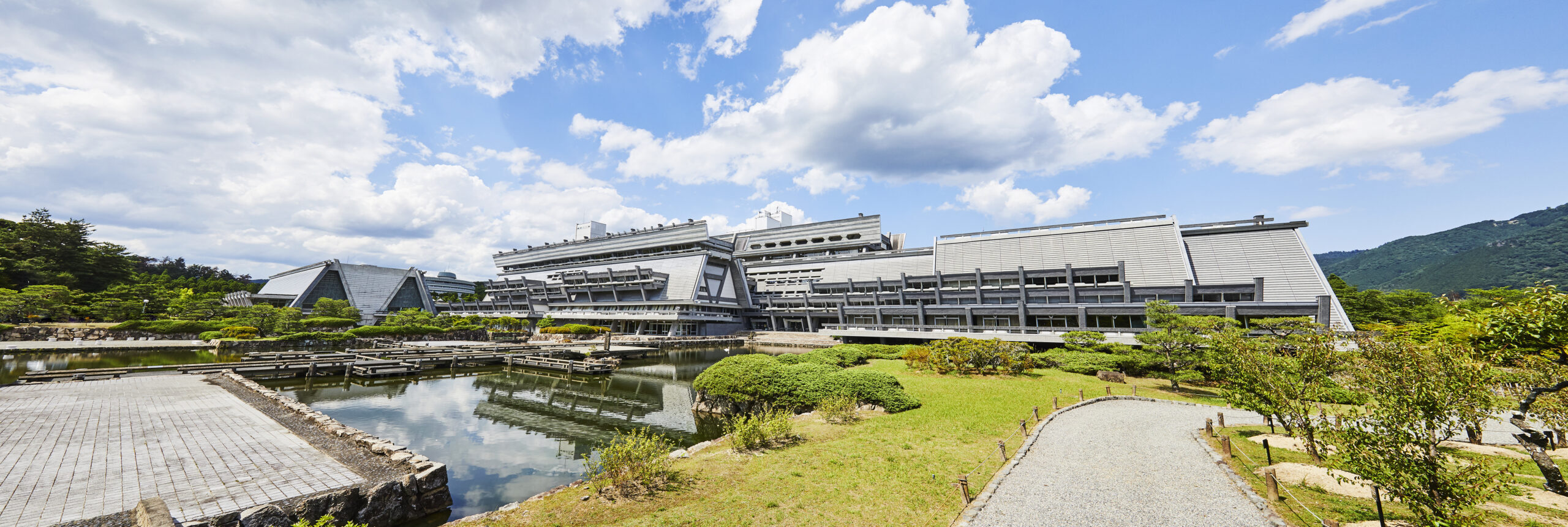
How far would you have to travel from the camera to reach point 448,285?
117062 millimetres

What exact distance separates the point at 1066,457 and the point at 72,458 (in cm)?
2395

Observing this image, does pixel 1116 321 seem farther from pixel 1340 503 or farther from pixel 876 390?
pixel 1340 503

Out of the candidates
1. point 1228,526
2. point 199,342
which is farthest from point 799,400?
point 199,342

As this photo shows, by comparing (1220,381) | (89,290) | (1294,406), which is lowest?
(1220,381)

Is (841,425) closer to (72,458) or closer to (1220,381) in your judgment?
(72,458)

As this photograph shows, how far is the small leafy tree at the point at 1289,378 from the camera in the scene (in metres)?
12.8

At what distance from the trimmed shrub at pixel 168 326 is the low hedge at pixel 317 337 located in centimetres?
1007

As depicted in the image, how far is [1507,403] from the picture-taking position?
380 inches

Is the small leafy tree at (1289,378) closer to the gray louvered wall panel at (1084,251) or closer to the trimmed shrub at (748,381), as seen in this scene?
the trimmed shrub at (748,381)

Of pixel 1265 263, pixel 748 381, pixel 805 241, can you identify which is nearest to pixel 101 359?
pixel 748 381

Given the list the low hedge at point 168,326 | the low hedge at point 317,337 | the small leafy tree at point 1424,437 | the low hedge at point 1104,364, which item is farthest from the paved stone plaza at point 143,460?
the low hedge at point 168,326

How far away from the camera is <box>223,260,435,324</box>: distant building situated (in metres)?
78.0

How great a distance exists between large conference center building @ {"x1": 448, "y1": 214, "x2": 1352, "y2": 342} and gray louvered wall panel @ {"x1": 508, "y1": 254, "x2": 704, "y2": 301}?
326 mm

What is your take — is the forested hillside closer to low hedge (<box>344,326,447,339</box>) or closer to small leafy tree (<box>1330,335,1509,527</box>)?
small leafy tree (<box>1330,335,1509,527</box>)
